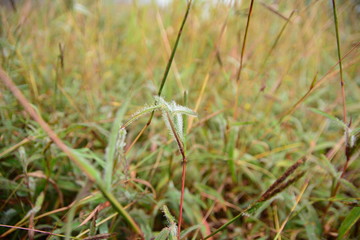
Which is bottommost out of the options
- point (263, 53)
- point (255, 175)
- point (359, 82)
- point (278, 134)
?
point (255, 175)

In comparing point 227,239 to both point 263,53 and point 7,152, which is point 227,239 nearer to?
point 7,152

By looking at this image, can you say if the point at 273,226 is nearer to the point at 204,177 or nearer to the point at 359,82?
the point at 204,177

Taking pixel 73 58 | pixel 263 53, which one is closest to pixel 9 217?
pixel 73 58

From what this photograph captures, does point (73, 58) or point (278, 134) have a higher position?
point (278, 134)

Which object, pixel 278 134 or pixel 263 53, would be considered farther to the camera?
pixel 263 53

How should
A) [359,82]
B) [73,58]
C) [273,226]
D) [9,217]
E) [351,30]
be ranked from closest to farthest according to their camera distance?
[9,217]
[273,226]
[73,58]
[359,82]
[351,30]

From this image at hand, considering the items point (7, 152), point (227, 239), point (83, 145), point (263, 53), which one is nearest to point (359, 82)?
point (263, 53)

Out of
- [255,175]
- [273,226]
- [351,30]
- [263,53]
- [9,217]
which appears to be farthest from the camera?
[351,30]
